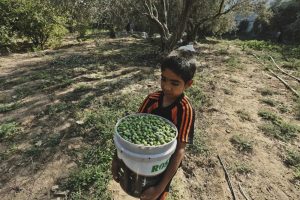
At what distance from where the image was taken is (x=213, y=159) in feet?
15.6

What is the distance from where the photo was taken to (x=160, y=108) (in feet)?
8.02

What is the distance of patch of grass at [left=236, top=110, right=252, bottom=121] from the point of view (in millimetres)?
6129

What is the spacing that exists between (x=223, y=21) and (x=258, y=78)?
1018cm

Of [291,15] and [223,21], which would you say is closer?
[223,21]

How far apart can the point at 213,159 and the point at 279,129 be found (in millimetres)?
1854

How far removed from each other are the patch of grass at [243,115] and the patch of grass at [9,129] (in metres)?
4.37

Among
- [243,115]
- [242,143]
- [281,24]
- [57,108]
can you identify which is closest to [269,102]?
[243,115]

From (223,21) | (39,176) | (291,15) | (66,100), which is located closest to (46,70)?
(66,100)

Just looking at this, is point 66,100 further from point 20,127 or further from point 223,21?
point 223,21

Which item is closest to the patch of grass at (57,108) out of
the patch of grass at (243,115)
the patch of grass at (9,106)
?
the patch of grass at (9,106)

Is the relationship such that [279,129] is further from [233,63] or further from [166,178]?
[233,63]

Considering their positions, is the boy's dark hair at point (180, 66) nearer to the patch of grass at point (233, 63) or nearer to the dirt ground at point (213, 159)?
the dirt ground at point (213, 159)

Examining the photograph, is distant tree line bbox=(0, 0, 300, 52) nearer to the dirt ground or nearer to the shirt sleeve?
the dirt ground

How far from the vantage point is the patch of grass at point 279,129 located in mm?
5543
